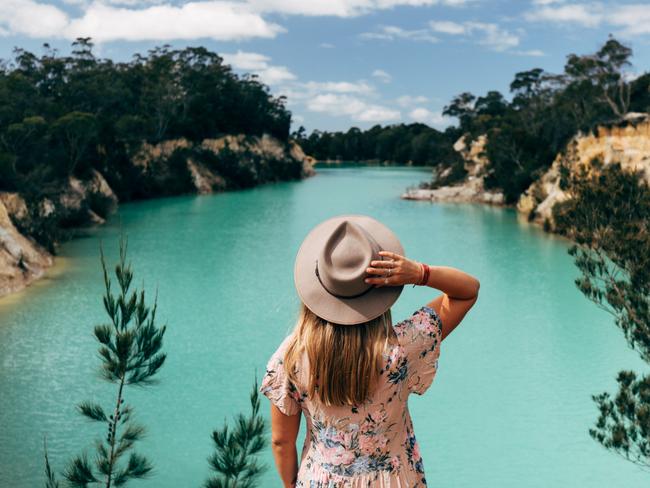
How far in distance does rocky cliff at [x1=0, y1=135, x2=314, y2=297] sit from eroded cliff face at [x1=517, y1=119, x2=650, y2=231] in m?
12.8

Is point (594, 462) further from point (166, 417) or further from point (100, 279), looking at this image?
point (100, 279)

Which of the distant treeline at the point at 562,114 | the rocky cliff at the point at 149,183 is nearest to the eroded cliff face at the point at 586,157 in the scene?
the distant treeline at the point at 562,114

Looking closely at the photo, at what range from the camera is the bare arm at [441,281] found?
1.71m

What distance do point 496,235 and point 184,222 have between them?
10191mm

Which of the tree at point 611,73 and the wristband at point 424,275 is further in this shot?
the tree at point 611,73

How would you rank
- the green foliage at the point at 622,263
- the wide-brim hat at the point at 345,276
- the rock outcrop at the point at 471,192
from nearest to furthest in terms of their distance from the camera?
the wide-brim hat at the point at 345,276
the green foliage at the point at 622,263
the rock outcrop at the point at 471,192

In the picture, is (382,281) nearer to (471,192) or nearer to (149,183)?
(471,192)

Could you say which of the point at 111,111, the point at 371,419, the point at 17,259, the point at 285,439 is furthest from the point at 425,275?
the point at 111,111

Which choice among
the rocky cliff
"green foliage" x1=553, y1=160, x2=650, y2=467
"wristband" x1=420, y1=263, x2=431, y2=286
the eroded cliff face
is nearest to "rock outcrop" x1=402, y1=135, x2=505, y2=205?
the eroded cliff face

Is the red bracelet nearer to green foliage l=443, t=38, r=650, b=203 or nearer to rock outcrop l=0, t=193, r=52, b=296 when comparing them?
rock outcrop l=0, t=193, r=52, b=296

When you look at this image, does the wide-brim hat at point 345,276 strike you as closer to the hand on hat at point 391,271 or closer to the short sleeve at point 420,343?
the hand on hat at point 391,271

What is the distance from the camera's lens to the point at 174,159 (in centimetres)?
3619

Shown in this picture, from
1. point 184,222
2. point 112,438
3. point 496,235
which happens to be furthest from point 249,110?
point 112,438

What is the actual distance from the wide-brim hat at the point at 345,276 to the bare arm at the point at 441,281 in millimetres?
26
